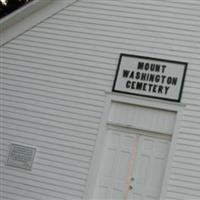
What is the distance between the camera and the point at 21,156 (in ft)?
44.3

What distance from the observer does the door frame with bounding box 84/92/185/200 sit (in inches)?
485

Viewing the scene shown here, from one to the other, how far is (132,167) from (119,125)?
995 millimetres

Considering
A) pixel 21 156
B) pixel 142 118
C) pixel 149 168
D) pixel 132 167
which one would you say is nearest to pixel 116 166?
pixel 132 167

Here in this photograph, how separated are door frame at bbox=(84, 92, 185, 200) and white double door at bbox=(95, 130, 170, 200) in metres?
0.16

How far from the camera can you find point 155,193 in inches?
488

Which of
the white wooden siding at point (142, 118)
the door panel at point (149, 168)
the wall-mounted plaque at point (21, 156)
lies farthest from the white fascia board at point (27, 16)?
the door panel at point (149, 168)

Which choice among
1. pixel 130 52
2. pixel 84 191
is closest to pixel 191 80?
pixel 130 52

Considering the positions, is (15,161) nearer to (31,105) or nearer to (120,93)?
(31,105)

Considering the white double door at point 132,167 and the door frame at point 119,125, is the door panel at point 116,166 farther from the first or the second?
the door frame at point 119,125

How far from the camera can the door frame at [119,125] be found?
12.3 m

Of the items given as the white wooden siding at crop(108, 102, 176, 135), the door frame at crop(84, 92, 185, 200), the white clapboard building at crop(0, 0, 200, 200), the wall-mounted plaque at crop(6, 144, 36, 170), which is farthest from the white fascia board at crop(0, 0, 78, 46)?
the white wooden siding at crop(108, 102, 176, 135)

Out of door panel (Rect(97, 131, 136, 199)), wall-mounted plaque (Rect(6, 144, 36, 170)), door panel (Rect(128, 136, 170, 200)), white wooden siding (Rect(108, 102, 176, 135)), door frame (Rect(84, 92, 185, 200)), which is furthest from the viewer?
wall-mounted plaque (Rect(6, 144, 36, 170))

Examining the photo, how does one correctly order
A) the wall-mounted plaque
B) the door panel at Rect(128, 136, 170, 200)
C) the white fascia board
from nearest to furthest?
the door panel at Rect(128, 136, 170, 200)
the wall-mounted plaque
the white fascia board

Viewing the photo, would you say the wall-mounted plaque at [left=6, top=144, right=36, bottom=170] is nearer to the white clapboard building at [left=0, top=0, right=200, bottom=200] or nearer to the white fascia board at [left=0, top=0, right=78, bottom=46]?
the white clapboard building at [left=0, top=0, right=200, bottom=200]
